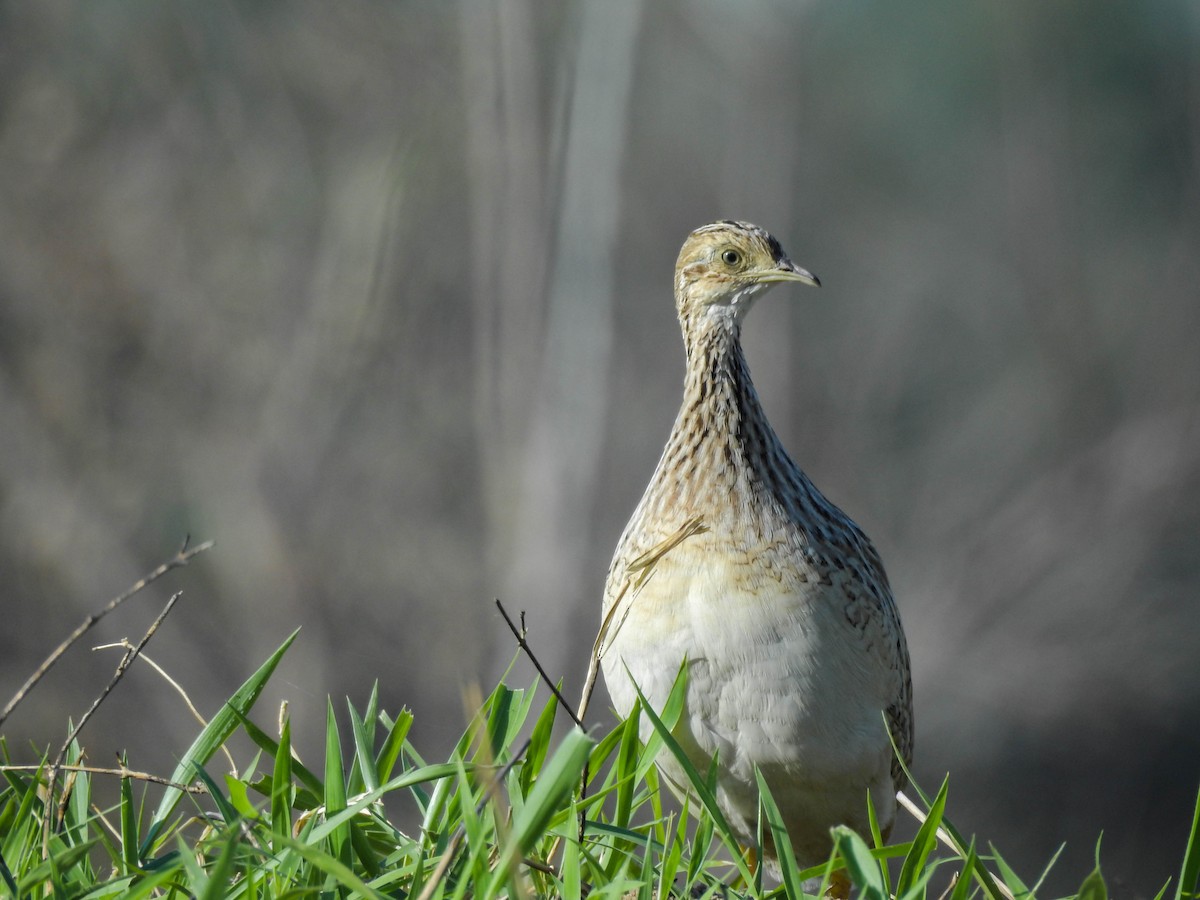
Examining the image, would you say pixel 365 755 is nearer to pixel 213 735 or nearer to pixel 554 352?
pixel 213 735

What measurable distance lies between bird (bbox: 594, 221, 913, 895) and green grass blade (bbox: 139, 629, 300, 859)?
92cm

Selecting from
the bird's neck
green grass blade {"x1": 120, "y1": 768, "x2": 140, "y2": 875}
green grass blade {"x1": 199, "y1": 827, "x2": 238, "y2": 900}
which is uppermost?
the bird's neck

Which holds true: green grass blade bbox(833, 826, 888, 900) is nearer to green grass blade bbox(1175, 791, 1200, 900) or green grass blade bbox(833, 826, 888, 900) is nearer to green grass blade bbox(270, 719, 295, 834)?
green grass blade bbox(1175, 791, 1200, 900)

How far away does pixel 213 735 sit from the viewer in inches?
89.0

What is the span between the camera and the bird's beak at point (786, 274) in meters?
3.78

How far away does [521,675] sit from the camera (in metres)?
15.2

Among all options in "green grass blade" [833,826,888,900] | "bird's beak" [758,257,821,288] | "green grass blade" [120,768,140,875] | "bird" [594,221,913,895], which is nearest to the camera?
"green grass blade" [833,826,888,900]

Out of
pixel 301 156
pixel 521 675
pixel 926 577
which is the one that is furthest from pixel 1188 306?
pixel 301 156

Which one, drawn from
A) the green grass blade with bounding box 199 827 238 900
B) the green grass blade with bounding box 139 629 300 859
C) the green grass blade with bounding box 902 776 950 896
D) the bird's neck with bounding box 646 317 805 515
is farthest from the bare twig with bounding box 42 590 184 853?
the bird's neck with bounding box 646 317 805 515

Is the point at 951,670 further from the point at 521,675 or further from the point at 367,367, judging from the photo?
the point at 367,367

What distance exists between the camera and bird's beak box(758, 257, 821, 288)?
3.78 meters

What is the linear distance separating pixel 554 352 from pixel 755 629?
1128 cm

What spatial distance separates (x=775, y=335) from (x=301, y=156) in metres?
5.17

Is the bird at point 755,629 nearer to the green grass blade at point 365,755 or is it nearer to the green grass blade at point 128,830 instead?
the green grass blade at point 365,755
